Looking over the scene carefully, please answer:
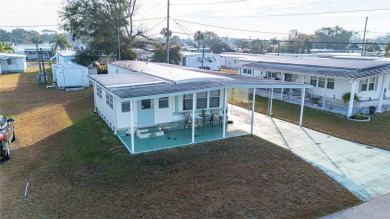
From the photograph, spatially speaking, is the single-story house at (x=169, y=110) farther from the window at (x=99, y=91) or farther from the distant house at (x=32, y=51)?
the distant house at (x=32, y=51)

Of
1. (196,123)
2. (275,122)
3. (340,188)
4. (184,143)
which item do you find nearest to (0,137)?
(184,143)

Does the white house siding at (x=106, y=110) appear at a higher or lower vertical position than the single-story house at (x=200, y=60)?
lower

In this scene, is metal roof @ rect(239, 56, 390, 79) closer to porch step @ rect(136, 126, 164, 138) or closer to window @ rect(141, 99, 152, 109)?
porch step @ rect(136, 126, 164, 138)

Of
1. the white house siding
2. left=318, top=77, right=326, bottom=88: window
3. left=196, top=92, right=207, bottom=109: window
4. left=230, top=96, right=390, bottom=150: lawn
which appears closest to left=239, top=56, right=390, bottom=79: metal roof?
left=318, top=77, right=326, bottom=88: window

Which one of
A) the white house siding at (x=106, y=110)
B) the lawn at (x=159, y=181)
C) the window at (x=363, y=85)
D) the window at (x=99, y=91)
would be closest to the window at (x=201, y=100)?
the lawn at (x=159, y=181)

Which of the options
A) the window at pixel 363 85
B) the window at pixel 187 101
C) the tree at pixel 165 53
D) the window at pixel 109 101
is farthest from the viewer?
the tree at pixel 165 53

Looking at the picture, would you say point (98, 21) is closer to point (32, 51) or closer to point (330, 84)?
point (330, 84)

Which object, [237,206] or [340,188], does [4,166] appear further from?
[340,188]
